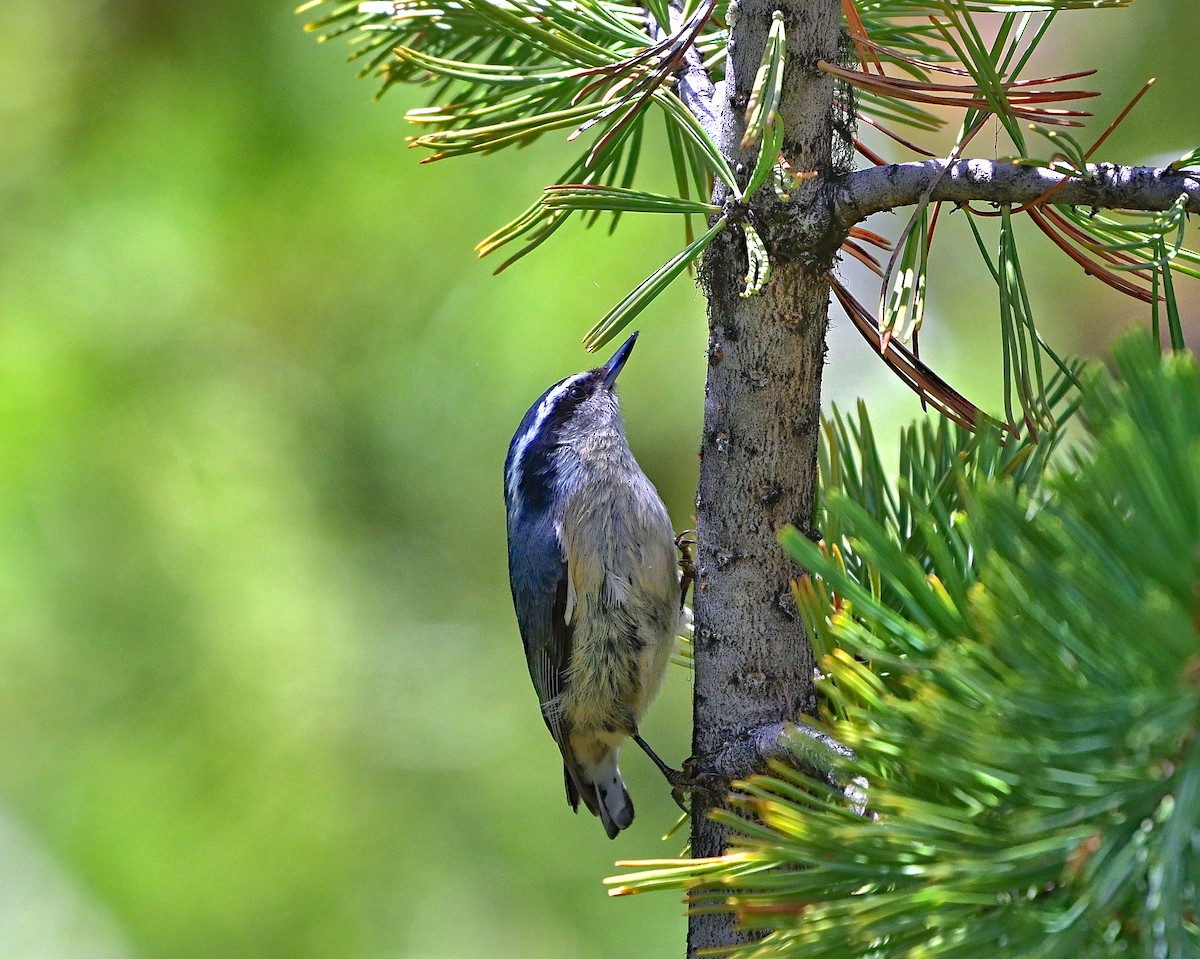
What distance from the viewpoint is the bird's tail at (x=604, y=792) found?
219 centimetres

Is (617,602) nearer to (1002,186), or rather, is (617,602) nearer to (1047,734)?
(1002,186)

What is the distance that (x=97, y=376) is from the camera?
7.14ft

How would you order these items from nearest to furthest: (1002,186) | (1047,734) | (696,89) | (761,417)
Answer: (1047,734)
(1002,186)
(761,417)
(696,89)

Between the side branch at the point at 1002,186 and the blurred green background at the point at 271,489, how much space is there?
134 cm

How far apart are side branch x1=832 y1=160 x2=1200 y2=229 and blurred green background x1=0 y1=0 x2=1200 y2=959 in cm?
134

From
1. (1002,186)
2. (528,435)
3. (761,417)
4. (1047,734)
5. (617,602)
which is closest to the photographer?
Answer: (1047,734)

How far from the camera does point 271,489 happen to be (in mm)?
2234

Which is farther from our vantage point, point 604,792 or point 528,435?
point 604,792

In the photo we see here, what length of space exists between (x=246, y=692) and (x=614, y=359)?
103 cm

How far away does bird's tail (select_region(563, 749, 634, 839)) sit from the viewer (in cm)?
219

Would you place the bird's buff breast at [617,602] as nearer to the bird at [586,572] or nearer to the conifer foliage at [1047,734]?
the bird at [586,572]

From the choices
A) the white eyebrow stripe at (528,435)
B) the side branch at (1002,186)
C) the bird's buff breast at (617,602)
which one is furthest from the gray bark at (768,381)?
the white eyebrow stripe at (528,435)

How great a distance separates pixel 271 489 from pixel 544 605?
0.68 meters

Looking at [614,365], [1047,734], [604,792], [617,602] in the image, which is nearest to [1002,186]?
[1047,734]
